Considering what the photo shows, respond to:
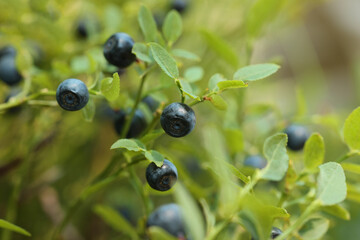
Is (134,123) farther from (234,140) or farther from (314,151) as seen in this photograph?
(314,151)

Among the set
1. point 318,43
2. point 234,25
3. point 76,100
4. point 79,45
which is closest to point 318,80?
point 234,25

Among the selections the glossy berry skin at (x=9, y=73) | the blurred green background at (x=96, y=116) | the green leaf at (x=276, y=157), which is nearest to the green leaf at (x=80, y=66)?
the blurred green background at (x=96, y=116)

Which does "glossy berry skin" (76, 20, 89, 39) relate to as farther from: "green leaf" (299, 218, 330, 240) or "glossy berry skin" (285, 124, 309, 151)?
"green leaf" (299, 218, 330, 240)

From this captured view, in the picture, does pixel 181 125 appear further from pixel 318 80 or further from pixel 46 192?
pixel 318 80

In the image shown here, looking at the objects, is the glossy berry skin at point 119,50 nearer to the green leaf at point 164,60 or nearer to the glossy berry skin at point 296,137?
the green leaf at point 164,60

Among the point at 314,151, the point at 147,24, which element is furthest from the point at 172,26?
the point at 314,151
